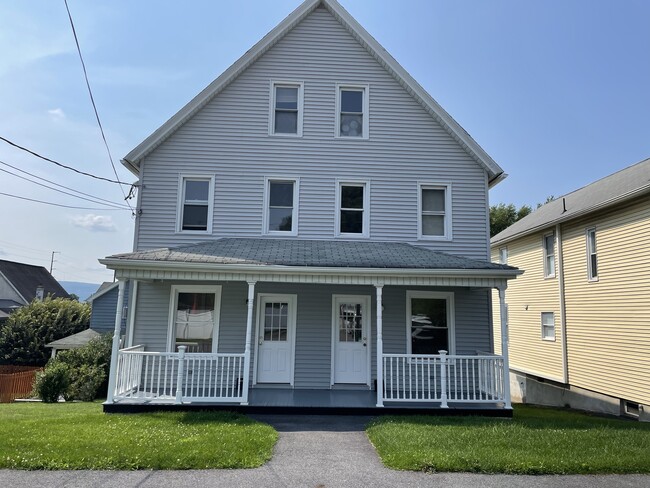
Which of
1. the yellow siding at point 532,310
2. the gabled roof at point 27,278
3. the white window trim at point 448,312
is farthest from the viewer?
the gabled roof at point 27,278

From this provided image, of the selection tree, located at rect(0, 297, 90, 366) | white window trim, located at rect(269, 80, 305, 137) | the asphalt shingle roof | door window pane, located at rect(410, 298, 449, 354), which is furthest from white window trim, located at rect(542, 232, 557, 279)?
tree, located at rect(0, 297, 90, 366)

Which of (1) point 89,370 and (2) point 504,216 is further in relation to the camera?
(2) point 504,216

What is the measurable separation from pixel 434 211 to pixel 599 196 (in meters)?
6.70

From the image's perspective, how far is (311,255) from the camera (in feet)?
32.1

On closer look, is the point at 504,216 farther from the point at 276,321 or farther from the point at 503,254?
the point at 276,321

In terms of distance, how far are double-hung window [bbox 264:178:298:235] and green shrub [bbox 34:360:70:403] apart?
8.01 meters

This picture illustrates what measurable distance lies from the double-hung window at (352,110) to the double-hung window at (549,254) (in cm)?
900

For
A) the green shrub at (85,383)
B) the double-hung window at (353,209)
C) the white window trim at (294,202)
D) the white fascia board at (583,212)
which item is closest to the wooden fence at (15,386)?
the green shrub at (85,383)

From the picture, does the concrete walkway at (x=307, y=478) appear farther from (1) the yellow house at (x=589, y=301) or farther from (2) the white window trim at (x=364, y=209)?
(1) the yellow house at (x=589, y=301)

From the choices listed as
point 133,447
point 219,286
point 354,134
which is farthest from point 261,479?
point 354,134

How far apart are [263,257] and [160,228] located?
338cm

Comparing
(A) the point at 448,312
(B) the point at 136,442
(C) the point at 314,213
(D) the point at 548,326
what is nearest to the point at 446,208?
(A) the point at 448,312

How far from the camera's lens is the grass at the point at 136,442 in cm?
558

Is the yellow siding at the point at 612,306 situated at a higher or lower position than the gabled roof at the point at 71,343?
higher
